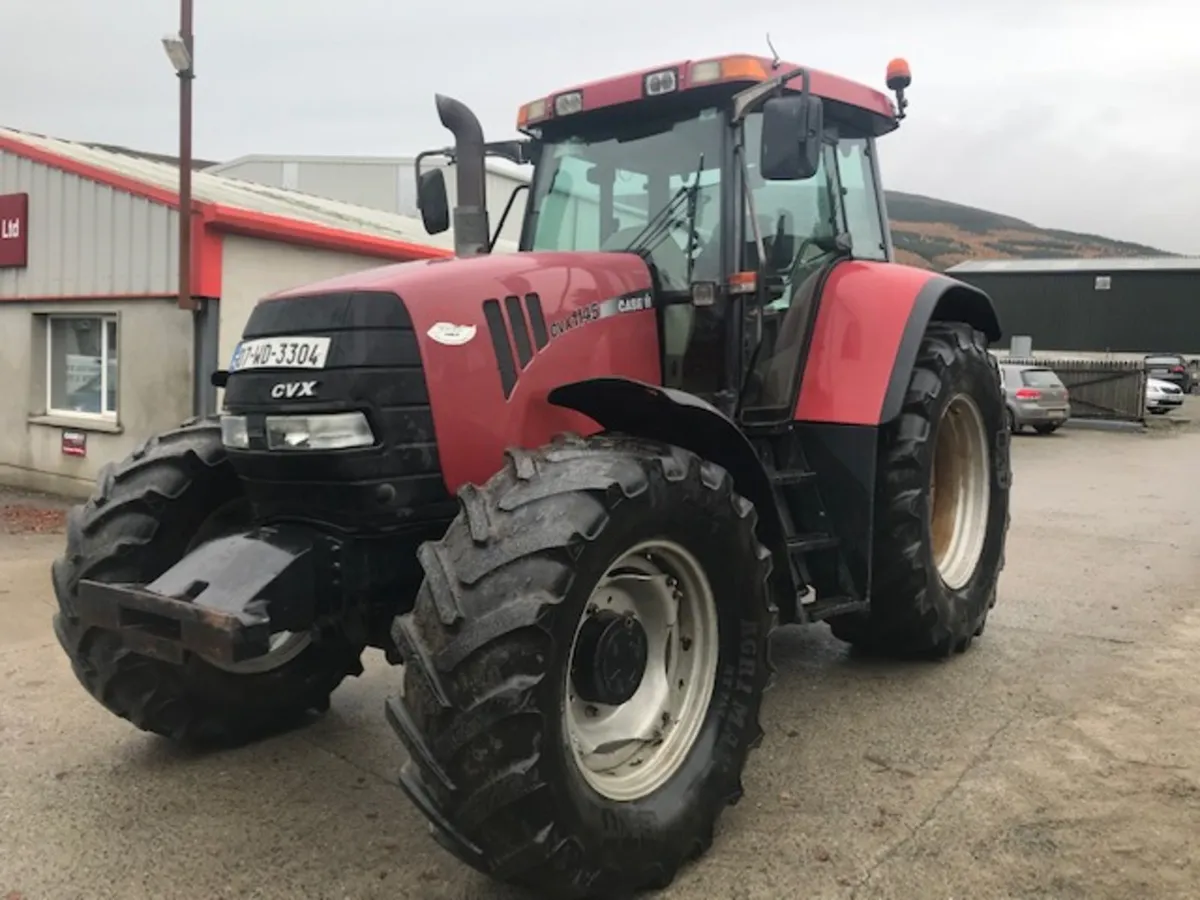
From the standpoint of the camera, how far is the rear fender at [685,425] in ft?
11.2

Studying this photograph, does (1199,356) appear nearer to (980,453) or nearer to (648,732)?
(980,453)

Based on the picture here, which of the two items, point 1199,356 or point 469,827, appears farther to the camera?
point 1199,356

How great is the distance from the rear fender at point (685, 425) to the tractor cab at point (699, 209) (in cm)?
73

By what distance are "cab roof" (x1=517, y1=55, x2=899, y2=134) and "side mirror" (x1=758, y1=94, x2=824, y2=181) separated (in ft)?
1.33

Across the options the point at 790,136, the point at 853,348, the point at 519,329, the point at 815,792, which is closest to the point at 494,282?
the point at 519,329

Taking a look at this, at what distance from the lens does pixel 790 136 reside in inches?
153

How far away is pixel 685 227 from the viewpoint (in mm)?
4414

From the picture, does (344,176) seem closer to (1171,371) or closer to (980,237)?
(1171,371)

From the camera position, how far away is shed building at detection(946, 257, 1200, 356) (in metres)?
45.7

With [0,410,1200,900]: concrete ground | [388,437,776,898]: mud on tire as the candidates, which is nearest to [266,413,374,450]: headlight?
[388,437,776,898]: mud on tire

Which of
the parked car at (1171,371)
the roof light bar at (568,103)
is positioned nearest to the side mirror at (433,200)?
the roof light bar at (568,103)

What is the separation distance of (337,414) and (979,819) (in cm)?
241

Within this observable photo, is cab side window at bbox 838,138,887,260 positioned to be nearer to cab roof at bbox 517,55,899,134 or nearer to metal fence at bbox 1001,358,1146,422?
cab roof at bbox 517,55,899,134

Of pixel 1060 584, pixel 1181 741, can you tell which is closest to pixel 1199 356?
pixel 1060 584
